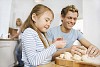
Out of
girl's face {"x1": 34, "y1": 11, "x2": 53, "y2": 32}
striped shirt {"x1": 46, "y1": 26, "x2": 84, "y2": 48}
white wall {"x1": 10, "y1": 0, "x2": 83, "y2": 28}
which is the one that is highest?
white wall {"x1": 10, "y1": 0, "x2": 83, "y2": 28}

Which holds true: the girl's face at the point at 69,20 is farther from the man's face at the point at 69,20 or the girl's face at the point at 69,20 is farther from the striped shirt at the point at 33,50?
the striped shirt at the point at 33,50

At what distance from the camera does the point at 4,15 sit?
0.80 m

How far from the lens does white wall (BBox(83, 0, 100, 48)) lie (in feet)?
2.41

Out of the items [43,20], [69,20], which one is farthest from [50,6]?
[43,20]

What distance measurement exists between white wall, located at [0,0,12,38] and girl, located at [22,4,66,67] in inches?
9.9

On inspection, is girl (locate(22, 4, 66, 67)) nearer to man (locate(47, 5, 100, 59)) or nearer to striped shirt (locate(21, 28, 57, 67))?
striped shirt (locate(21, 28, 57, 67))

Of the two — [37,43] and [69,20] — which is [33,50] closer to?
[37,43]

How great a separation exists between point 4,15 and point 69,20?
363 millimetres

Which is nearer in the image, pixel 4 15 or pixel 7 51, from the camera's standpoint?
pixel 7 51

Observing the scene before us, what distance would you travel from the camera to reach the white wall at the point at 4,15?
0.76 m

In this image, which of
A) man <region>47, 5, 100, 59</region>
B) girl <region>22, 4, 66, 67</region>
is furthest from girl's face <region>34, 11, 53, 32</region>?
man <region>47, 5, 100, 59</region>

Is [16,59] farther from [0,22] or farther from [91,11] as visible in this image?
[91,11]

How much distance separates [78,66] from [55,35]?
0.35 metres

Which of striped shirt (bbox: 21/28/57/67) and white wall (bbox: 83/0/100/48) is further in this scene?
white wall (bbox: 83/0/100/48)
